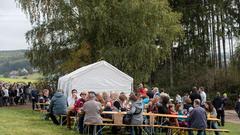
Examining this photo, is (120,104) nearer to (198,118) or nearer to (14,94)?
(198,118)

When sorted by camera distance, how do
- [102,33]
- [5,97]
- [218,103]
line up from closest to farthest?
[218,103]
[102,33]
[5,97]

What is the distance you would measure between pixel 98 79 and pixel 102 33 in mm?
8939

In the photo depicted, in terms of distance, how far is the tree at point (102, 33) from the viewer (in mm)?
32344

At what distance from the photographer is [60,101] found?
19.0m

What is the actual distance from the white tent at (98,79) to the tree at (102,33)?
7.39 meters

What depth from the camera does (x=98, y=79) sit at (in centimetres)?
2425

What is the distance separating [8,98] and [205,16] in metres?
20.3

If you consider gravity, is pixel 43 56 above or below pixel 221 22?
below

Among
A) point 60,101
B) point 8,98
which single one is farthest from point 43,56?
point 60,101

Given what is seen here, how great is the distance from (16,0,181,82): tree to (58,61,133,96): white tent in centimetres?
739

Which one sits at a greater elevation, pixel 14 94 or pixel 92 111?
pixel 14 94

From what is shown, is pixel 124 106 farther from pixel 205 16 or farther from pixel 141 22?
pixel 205 16

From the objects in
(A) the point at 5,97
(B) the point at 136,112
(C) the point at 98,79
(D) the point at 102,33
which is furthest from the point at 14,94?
(B) the point at 136,112

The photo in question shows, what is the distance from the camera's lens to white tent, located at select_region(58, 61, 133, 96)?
23.9 m
